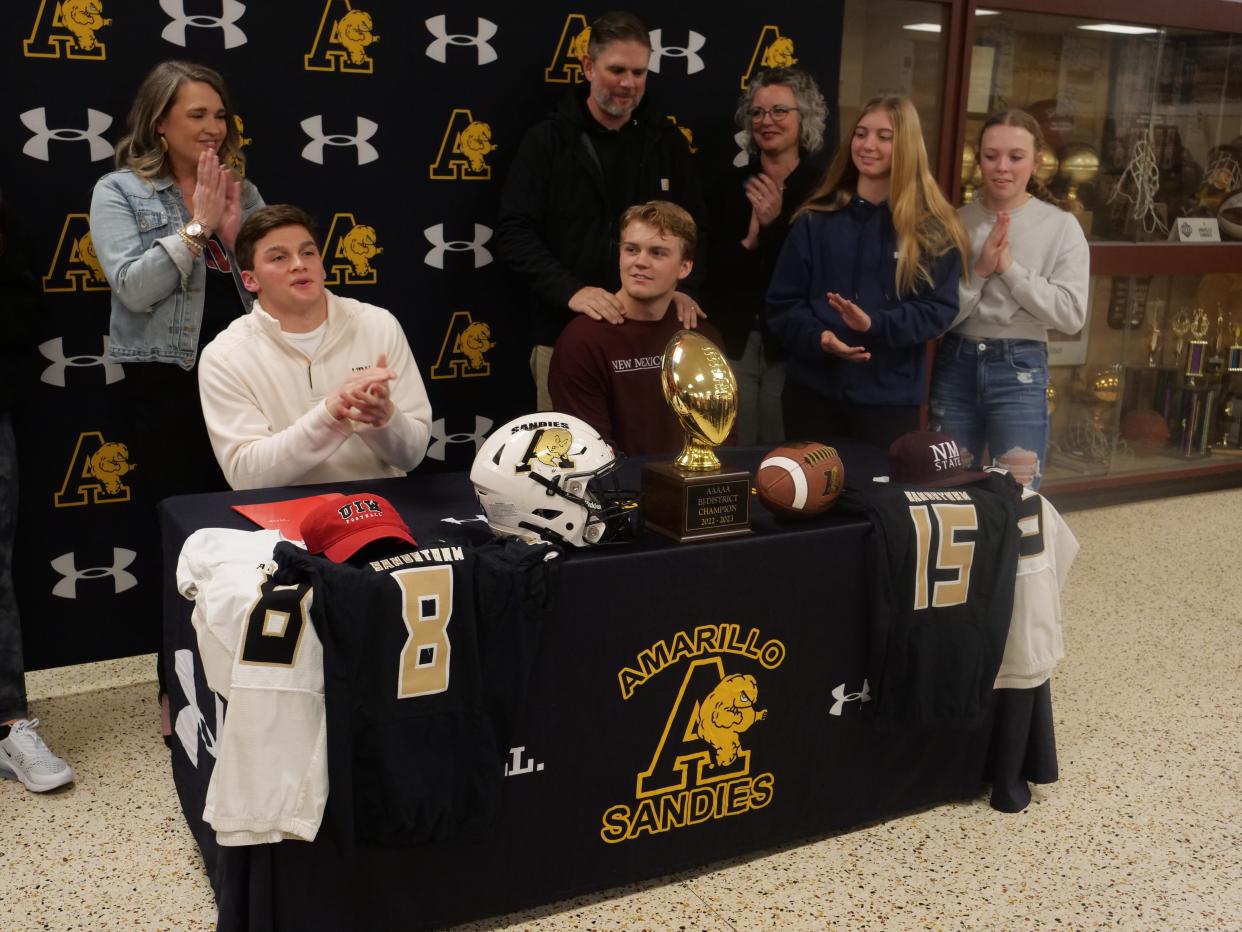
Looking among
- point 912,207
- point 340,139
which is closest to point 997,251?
point 912,207

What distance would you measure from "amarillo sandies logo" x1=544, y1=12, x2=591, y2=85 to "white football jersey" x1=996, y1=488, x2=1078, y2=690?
1917mm

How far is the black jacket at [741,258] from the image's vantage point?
11.5ft

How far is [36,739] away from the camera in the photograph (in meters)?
2.64

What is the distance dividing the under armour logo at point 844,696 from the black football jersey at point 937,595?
4 centimetres

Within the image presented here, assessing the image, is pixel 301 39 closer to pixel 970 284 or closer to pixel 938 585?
pixel 970 284

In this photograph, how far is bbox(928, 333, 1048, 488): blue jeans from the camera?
325 cm

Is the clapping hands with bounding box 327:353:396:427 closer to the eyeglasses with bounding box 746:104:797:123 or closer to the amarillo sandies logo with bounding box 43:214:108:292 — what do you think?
the amarillo sandies logo with bounding box 43:214:108:292

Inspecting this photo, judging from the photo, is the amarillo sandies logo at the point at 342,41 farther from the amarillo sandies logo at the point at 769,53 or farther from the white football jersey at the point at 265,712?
the white football jersey at the point at 265,712

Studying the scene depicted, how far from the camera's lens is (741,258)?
139 inches

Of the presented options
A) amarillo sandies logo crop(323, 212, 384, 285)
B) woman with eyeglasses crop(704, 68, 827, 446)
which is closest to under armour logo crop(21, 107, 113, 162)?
amarillo sandies logo crop(323, 212, 384, 285)

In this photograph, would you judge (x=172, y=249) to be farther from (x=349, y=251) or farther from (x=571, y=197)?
(x=571, y=197)

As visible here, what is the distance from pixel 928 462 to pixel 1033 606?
0.36 metres

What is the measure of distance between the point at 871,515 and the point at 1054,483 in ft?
10.00

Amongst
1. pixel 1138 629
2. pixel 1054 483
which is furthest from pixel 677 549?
pixel 1054 483
